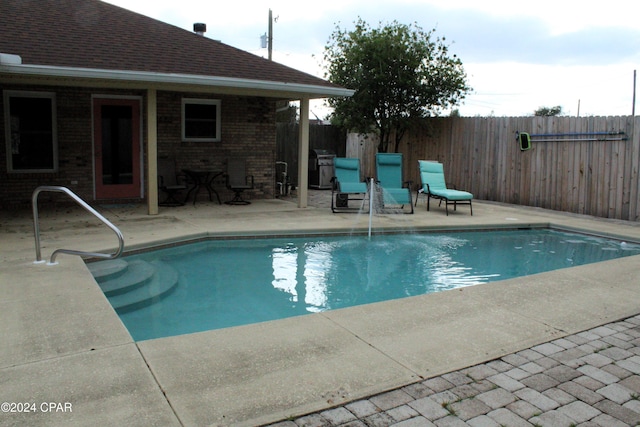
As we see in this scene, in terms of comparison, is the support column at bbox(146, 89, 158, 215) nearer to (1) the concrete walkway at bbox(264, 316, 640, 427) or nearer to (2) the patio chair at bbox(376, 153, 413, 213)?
(2) the patio chair at bbox(376, 153, 413, 213)

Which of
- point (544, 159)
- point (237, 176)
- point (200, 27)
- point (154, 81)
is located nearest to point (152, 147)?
point (154, 81)

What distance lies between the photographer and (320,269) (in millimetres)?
6699

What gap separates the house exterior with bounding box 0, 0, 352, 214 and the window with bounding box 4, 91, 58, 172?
0.02 metres

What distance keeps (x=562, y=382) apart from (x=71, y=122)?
9728 mm

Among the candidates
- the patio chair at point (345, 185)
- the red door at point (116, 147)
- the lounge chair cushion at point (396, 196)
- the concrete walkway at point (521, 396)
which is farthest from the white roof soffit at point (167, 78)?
the concrete walkway at point (521, 396)

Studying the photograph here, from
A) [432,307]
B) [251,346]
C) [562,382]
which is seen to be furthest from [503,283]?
[251,346]

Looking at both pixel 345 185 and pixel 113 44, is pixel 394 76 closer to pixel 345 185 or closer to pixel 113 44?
pixel 345 185

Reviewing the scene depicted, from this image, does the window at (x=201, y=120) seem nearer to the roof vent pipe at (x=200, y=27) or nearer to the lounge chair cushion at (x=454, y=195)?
the roof vent pipe at (x=200, y=27)

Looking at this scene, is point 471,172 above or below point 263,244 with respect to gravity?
above

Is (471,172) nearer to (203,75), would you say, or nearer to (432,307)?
(203,75)

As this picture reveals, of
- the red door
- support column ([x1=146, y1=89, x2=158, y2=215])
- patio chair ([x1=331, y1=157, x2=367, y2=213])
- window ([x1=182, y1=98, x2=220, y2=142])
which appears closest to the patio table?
window ([x1=182, y1=98, x2=220, y2=142])

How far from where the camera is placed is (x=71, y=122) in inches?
402

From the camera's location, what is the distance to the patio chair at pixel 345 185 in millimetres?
10508

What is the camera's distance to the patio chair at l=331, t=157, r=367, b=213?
1051cm
